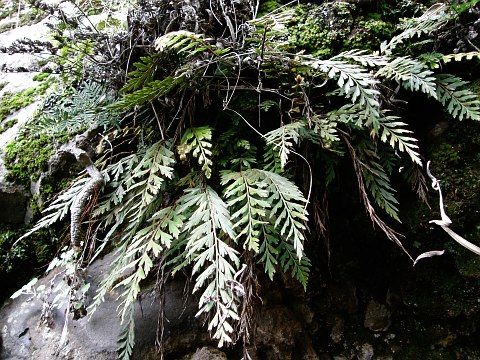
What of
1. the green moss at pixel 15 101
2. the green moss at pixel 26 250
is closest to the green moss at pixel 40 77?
the green moss at pixel 15 101

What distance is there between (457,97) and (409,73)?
0.71 ft

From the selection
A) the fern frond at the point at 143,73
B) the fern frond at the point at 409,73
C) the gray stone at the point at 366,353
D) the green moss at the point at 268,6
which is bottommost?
the gray stone at the point at 366,353

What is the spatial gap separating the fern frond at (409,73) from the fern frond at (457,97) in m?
0.06

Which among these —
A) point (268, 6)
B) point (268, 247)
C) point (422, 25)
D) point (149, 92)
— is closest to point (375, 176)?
point (268, 247)

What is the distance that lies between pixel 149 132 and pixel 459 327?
165 centimetres

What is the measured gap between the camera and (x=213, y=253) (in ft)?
3.52

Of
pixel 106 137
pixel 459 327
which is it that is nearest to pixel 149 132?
pixel 106 137

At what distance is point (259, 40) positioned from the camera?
4.32 feet

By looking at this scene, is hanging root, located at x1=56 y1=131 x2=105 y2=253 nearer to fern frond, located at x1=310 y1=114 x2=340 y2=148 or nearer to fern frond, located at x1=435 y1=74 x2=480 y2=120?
fern frond, located at x1=310 y1=114 x2=340 y2=148

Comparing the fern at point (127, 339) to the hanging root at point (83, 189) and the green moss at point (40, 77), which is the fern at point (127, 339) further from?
the green moss at point (40, 77)

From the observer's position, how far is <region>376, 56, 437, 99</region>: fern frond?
1.17 metres

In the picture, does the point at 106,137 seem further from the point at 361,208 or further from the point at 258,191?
the point at 361,208

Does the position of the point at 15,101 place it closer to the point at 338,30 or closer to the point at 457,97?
the point at 338,30

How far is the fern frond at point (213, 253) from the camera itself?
100 centimetres
